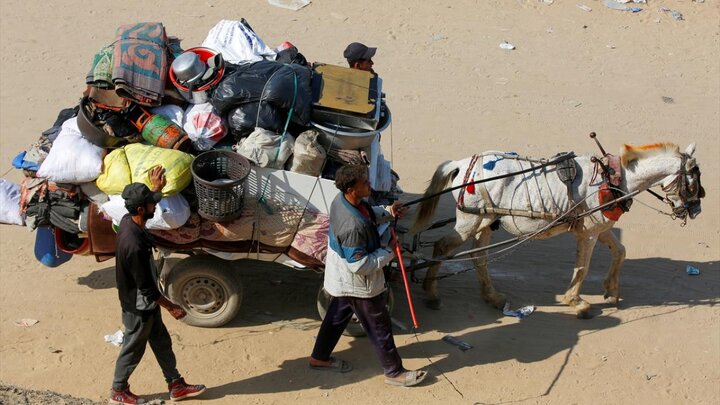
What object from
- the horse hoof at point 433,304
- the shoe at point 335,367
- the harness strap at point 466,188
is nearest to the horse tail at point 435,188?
the harness strap at point 466,188

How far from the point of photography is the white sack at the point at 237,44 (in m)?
7.39

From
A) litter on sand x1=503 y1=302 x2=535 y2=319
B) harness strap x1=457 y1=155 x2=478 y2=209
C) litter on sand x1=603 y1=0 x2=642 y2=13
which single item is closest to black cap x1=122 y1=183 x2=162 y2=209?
harness strap x1=457 y1=155 x2=478 y2=209

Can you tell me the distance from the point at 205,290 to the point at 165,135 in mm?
1300

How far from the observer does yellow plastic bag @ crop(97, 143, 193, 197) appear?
6145mm

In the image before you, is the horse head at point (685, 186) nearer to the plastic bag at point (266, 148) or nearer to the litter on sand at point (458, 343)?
the litter on sand at point (458, 343)

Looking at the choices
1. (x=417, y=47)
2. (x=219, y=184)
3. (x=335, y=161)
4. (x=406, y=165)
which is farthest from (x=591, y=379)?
(x=417, y=47)

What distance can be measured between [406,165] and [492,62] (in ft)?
11.5

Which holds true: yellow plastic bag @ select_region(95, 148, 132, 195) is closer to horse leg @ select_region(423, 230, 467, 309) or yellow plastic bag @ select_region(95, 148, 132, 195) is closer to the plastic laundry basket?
the plastic laundry basket

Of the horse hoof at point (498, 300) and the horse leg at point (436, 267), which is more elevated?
the horse leg at point (436, 267)

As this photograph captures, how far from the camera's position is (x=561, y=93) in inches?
493

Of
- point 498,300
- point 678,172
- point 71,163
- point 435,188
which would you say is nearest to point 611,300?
point 498,300

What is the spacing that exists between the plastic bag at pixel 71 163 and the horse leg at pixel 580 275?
4093mm

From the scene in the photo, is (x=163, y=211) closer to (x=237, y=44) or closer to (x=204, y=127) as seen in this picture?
(x=204, y=127)

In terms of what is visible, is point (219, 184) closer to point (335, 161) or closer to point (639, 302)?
point (335, 161)
